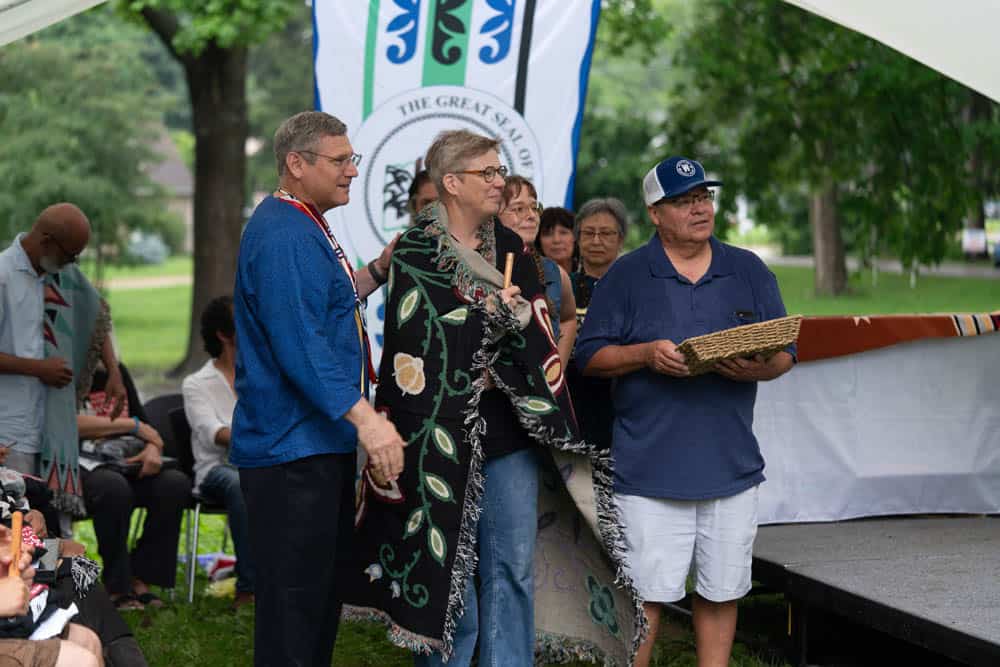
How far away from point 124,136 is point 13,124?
2.07 m

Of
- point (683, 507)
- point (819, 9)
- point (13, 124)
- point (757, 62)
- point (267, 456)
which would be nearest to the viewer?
point (267, 456)

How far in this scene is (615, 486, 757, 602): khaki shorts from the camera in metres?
4.52

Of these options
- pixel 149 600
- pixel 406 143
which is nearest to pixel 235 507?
pixel 149 600

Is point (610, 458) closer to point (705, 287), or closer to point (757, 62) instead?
point (705, 287)

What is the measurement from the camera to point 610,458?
15.0 ft

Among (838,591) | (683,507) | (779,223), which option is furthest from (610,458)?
(779,223)

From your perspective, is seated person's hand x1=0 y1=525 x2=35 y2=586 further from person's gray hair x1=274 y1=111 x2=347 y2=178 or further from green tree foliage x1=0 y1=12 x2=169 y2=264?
green tree foliage x1=0 y1=12 x2=169 y2=264

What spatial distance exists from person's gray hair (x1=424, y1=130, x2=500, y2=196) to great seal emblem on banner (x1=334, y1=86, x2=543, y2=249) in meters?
2.05

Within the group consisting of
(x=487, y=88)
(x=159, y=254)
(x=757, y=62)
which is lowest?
(x=159, y=254)

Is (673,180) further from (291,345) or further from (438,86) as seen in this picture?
(438,86)

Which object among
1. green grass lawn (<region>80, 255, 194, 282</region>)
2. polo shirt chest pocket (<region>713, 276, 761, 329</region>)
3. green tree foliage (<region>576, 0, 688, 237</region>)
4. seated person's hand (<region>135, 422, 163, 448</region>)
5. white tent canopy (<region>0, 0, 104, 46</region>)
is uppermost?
green tree foliage (<region>576, 0, 688, 237</region>)

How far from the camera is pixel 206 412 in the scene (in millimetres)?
6871

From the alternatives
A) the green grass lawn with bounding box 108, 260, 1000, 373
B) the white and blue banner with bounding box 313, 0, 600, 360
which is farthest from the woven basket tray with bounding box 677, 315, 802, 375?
the green grass lawn with bounding box 108, 260, 1000, 373

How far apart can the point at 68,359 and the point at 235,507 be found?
117 centimetres
